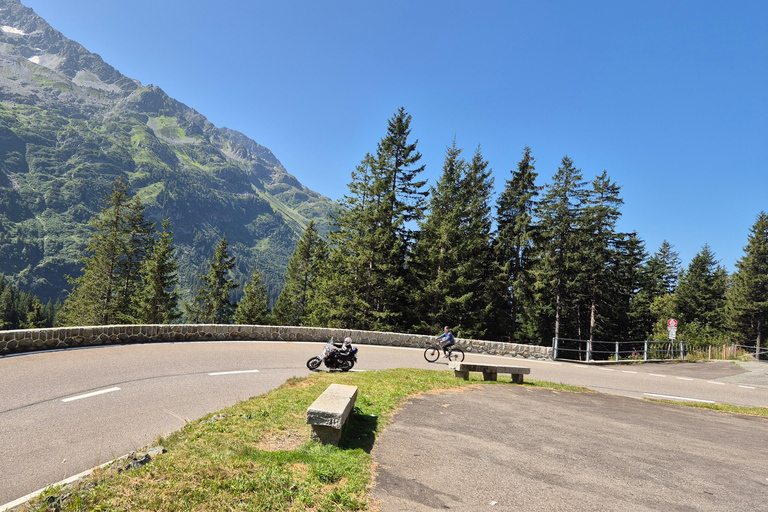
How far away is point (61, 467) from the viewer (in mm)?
5055

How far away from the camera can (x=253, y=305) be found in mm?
49875

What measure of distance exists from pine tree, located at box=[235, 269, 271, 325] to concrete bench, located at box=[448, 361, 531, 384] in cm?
4222

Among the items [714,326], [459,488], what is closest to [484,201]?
[459,488]

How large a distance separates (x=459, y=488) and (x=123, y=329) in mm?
15445

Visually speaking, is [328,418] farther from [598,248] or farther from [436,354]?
[598,248]

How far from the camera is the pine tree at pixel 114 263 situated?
42125mm

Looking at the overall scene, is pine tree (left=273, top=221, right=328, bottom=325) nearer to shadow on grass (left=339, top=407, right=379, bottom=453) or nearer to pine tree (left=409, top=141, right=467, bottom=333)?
pine tree (left=409, top=141, right=467, bottom=333)

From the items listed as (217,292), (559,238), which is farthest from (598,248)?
(217,292)

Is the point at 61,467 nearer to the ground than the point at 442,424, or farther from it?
nearer to the ground

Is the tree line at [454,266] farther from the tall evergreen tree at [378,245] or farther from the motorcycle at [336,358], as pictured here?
the motorcycle at [336,358]

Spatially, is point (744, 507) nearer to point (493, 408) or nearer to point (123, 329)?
point (493, 408)

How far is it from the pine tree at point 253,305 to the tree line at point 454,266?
243mm

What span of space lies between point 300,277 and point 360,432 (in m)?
49.8

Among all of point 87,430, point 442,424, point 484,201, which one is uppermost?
point 484,201
